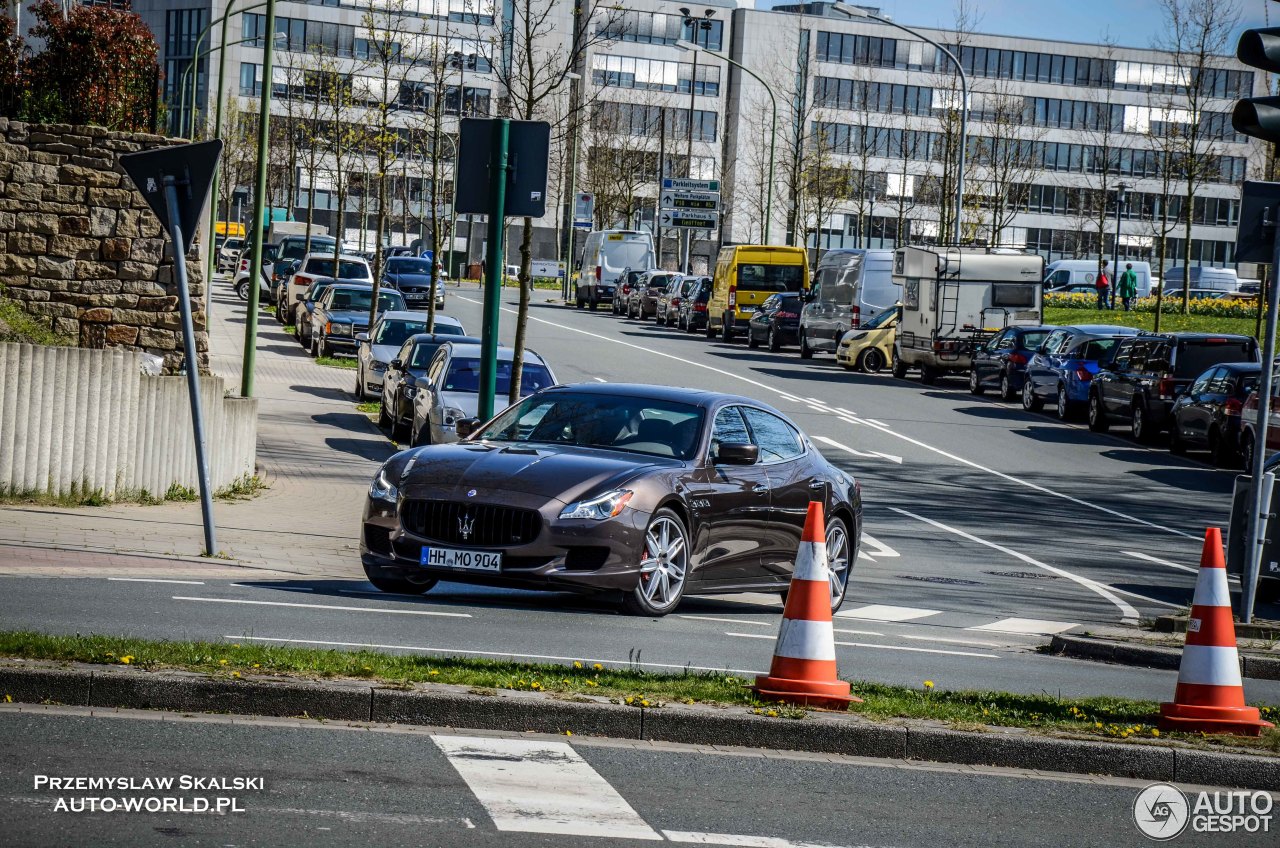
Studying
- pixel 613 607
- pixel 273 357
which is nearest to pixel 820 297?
pixel 273 357

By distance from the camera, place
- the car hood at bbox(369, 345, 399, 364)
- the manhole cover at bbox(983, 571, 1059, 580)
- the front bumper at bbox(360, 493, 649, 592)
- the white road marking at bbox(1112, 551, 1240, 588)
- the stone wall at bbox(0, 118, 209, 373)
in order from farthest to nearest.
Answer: the car hood at bbox(369, 345, 399, 364) → the white road marking at bbox(1112, 551, 1240, 588) → the manhole cover at bbox(983, 571, 1059, 580) → the stone wall at bbox(0, 118, 209, 373) → the front bumper at bbox(360, 493, 649, 592)

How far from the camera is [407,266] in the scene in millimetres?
55125

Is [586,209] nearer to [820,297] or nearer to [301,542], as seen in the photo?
[820,297]

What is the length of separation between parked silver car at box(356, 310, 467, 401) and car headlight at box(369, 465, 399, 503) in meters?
19.3

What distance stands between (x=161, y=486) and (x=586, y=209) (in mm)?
65554

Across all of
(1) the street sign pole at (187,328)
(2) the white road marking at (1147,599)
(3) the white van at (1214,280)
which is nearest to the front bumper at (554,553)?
(1) the street sign pole at (187,328)

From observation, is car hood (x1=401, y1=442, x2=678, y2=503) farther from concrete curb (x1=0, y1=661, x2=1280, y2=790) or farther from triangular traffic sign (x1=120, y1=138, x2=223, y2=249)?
concrete curb (x1=0, y1=661, x2=1280, y2=790)

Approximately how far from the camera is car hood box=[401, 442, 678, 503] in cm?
1114

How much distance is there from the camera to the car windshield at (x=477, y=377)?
23.2 m

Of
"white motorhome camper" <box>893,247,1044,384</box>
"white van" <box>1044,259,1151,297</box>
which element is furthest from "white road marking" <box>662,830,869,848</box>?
"white van" <box>1044,259,1151,297</box>

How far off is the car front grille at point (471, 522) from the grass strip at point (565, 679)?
8.10 feet

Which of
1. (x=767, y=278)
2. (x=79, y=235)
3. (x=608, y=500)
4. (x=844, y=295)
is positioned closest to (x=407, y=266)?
(x=767, y=278)

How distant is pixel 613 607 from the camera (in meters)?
11.8

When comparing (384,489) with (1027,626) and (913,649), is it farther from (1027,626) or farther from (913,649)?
(1027,626)
